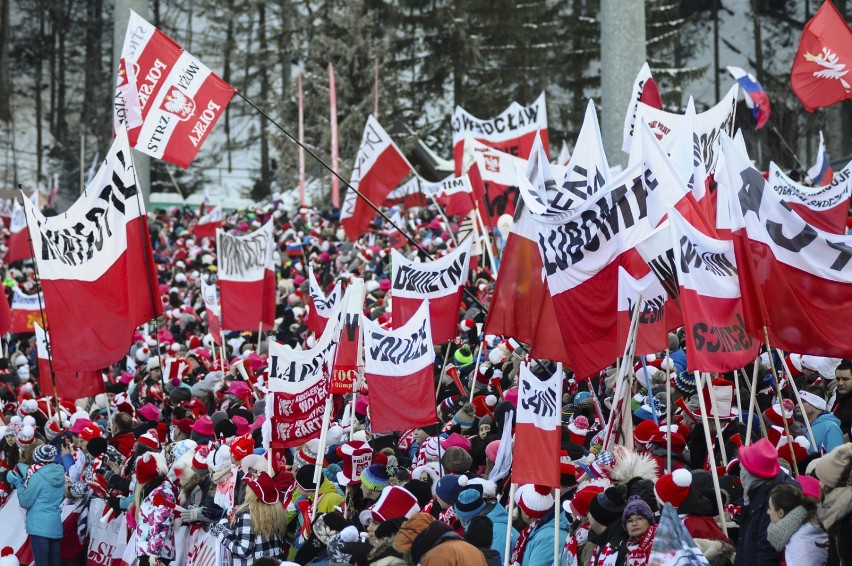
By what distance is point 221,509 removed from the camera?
930 centimetres

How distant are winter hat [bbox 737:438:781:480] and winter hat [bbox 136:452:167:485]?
16.9ft

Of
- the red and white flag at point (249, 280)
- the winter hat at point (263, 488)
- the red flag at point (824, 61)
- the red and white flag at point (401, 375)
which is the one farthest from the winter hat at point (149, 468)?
the red flag at point (824, 61)

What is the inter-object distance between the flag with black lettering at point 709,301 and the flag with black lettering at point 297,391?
125 inches

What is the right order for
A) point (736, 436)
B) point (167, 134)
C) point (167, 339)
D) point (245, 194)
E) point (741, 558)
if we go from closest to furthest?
point (741, 558) → point (736, 436) → point (167, 134) → point (167, 339) → point (245, 194)

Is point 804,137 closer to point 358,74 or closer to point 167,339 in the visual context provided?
point 358,74

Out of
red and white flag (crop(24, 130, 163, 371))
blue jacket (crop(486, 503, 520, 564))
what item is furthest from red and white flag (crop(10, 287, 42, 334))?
blue jacket (crop(486, 503, 520, 564))

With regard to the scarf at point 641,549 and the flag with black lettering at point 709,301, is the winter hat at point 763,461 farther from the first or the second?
the flag with black lettering at point 709,301

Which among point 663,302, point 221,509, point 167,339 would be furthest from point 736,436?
point 167,339

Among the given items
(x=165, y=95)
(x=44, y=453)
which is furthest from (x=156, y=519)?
(x=165, y=95)

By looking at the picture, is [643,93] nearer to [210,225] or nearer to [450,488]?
[450,488]

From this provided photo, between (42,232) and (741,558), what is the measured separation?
7.03 m

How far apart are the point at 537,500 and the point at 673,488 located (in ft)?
4.81

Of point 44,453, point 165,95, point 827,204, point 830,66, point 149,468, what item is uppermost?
point 830,66

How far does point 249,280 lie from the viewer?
15820 millimetres
